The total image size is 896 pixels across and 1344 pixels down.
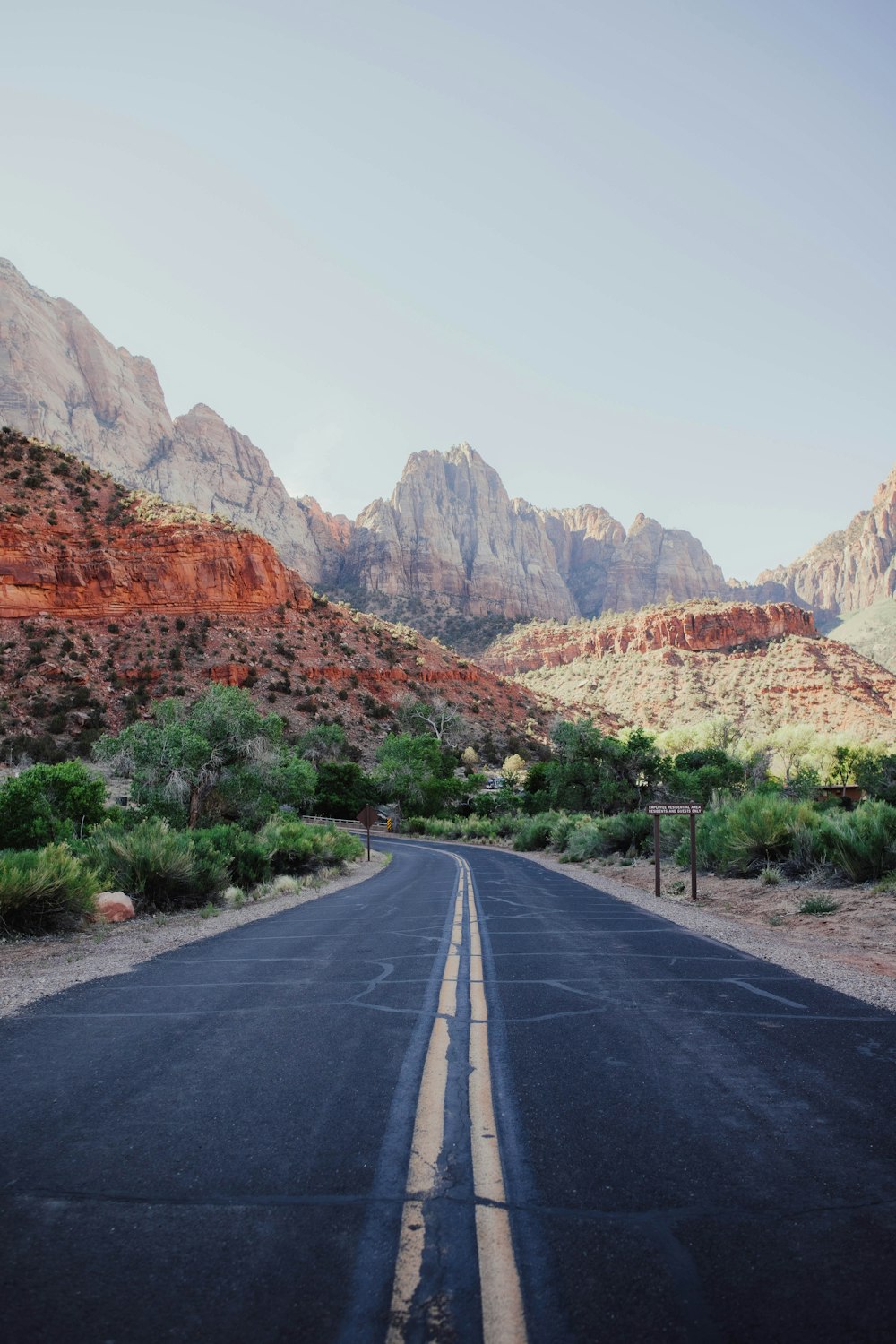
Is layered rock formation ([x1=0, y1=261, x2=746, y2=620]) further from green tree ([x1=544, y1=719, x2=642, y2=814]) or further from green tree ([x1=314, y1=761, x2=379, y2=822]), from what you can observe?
green tree ([x1=544, y1=719, x2=642, y2=814])

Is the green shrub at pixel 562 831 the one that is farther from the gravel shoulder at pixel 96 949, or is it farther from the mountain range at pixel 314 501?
the mountain range at pixel 314 501

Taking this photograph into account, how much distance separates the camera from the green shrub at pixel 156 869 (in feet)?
41.7

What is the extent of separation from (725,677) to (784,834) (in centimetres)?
7702

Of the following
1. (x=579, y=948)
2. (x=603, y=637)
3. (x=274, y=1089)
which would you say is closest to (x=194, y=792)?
(x=579, y=948)

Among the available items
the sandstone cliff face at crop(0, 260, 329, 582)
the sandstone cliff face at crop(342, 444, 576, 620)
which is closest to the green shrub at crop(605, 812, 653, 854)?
the sandstone cliff face at crop(0, 260, 329, 582)

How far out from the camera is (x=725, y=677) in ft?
285

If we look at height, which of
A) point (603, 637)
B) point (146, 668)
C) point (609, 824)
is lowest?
point (609, 824)

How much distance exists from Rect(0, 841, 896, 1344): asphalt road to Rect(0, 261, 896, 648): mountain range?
115296mm

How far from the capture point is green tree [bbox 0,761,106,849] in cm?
1527

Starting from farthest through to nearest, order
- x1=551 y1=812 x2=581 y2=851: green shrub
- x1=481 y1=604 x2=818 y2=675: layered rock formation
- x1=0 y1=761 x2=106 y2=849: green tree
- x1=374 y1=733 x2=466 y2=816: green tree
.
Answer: x1=481 y1=604 x2=818 y2=675: layered rock formation
x1=374 y1=733 x2=466 y2=816: green tree
x1=551 y1=812 x2=581 y2=851: green shrub
x1=0 y1=761 x2=106 y2=849: green tree

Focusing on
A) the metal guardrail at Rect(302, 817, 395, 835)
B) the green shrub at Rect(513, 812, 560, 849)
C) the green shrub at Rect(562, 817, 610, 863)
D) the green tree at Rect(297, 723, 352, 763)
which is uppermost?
the green tree at Rect(297, 723, 352, 763)

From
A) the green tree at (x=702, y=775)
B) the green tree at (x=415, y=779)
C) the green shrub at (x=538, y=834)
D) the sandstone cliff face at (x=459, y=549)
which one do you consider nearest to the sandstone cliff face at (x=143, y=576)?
the green tree at (x=415, y=779)

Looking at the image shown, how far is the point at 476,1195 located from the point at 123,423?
155263 mm

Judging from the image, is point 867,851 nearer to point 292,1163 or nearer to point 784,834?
point 784,834
